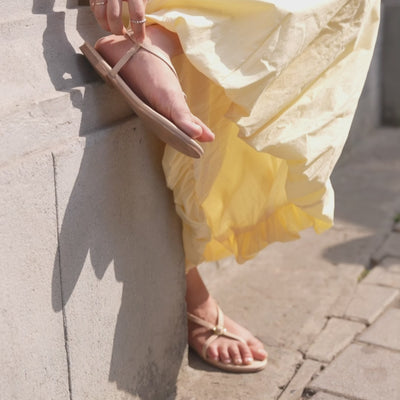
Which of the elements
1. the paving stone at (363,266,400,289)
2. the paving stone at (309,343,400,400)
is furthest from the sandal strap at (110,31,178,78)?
the paving stone at (363,266,400,289)

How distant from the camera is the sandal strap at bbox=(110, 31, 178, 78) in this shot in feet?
5.31

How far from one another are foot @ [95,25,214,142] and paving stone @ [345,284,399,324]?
3.74 ft

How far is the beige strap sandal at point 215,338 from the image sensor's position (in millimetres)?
2160

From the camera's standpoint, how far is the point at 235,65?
5.40 ft

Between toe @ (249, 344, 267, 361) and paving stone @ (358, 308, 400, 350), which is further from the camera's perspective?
paving stone @ (358, 308, 400, 350)

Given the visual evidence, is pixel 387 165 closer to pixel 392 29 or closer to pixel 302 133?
pixel 392 29

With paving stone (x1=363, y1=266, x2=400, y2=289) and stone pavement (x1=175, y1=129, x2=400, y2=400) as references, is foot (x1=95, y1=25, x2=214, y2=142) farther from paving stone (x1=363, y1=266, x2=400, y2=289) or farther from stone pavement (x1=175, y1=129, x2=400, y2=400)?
paving stone (x1=363, y1=266, x2=400, y2=289)

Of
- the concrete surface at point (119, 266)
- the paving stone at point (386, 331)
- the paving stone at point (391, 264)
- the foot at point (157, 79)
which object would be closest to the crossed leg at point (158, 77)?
the foot at point (157, 79)

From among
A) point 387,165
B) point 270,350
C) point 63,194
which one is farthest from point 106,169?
point 387,165

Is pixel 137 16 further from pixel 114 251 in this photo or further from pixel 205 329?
pixel 205 329

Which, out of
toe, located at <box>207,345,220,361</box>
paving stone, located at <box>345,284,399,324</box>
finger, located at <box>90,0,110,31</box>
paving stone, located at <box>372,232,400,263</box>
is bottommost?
paving stone, located at <box>372,232,400,263</box>

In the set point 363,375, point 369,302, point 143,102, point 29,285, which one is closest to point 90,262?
point 29,285

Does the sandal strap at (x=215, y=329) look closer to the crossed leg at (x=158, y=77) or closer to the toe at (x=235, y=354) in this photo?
the toe at (x=235, y=354)

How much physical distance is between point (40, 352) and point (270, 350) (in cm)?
95
